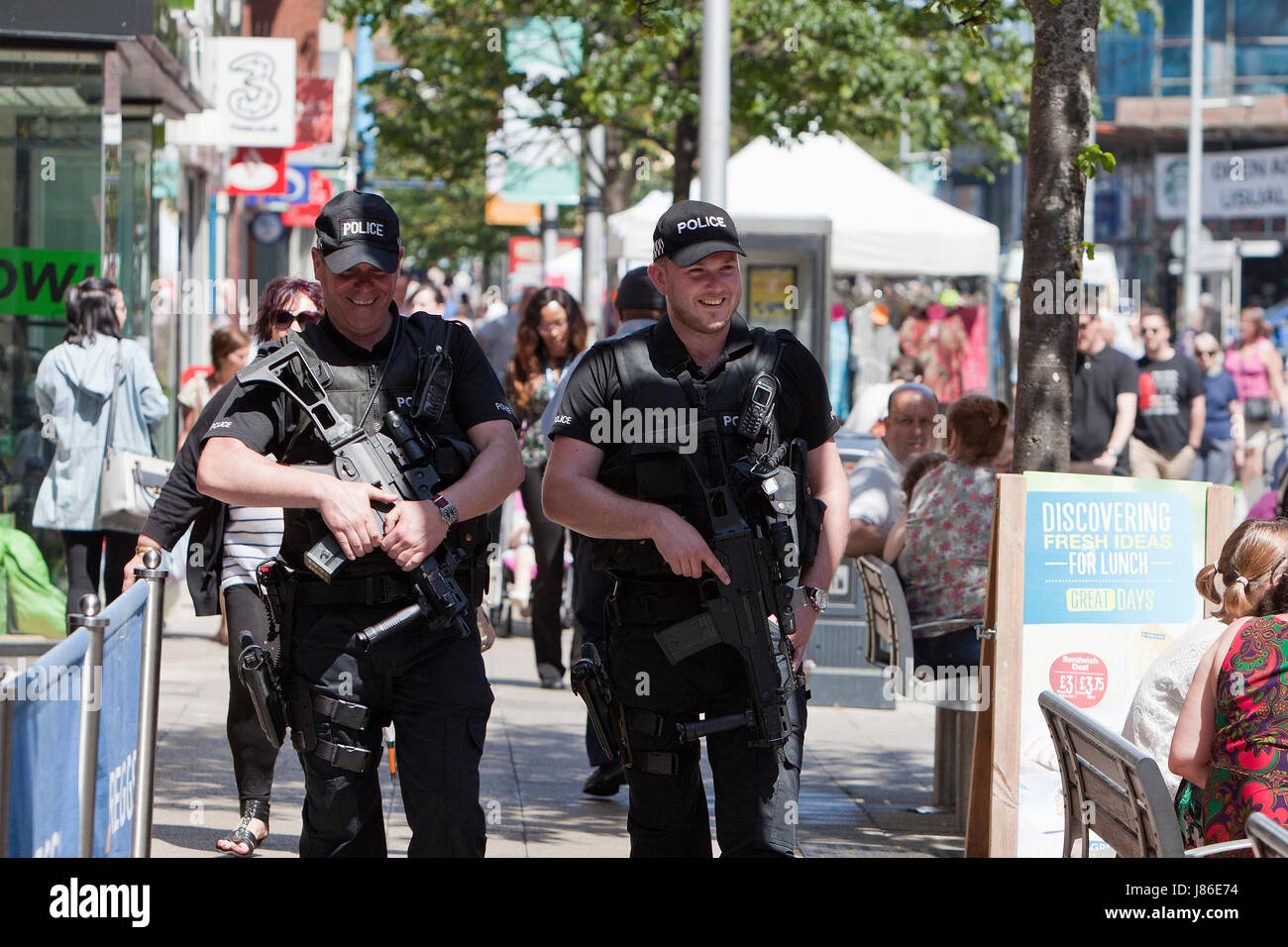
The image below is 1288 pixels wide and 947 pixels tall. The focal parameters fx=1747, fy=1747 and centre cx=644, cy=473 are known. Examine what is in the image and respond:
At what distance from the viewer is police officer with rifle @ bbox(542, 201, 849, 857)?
13.6 feet

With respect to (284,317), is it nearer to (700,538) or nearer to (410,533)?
(410,533)

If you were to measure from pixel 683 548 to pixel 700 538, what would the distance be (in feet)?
0.19

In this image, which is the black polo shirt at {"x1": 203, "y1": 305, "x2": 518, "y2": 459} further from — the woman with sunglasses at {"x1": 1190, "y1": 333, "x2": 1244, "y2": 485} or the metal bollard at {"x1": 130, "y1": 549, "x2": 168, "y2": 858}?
the woman with sunglasses at {"x1": 1190, "y1": 333, "x2": 1244, "y2": 485}

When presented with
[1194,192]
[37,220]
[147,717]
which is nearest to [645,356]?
[147,717]

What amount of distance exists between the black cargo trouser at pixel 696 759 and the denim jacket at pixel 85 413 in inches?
195

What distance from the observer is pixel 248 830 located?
19.4 feet

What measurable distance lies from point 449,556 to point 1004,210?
56378 millimetres

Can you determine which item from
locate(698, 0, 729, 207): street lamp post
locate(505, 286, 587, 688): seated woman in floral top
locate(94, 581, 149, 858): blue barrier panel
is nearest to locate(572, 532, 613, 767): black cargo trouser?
locate(505, 286, 587, 688): seated woman in floral top

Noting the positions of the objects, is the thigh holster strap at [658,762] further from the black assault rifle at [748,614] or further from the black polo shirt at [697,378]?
the black polo shirt at [697,378]

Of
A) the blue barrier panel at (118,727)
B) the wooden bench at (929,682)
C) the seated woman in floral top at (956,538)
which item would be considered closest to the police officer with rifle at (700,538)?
the blue barrier panel at (118,727)

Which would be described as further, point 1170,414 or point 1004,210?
point 1004,210

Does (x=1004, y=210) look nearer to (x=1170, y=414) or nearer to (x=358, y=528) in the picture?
(x=1170, y=414)
